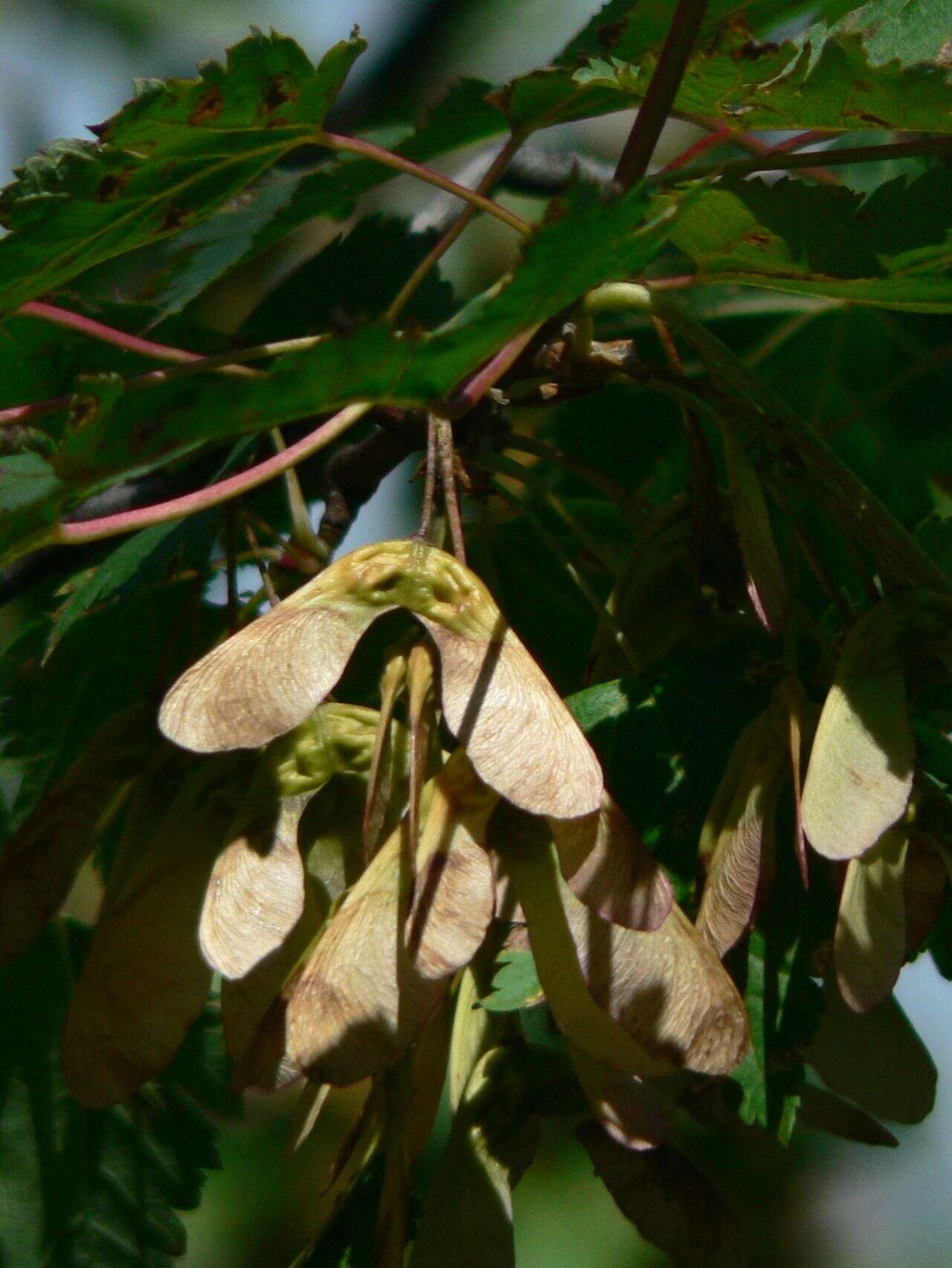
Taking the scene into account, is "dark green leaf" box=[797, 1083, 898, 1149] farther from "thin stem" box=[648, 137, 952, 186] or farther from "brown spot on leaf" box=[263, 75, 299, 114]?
"brown spot on leaf" box=[263, 75, 299, 114]

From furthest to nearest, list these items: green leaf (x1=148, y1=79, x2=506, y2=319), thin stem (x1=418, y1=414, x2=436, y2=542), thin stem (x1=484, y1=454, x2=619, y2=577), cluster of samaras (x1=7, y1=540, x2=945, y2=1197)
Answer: green leaf (x1=148, y1=79, x2=506, y2=319) → thin stem (x1=484, y1=454, x2=619, y2=577) → thin stem (x1=418, y1=414, x2=436, y2=542) → cluster of samaras (x1=7, y1=540, x2=945, y2=1197)

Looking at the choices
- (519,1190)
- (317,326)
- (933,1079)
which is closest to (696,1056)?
(933,1079)

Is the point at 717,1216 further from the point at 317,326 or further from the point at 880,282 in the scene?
the point at 317,326

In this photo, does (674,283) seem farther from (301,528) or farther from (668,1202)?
(668,1202)

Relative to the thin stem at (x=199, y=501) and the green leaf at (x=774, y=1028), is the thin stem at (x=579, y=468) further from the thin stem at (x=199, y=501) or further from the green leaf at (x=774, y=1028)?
the green leaf at (x=774, y=1028)

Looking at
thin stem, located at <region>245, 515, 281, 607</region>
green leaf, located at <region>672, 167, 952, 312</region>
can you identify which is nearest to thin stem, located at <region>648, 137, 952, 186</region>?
green leaf, located at <region>672, 167, 952, 312</region>

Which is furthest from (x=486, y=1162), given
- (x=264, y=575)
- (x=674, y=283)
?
(x=674, y=283)
